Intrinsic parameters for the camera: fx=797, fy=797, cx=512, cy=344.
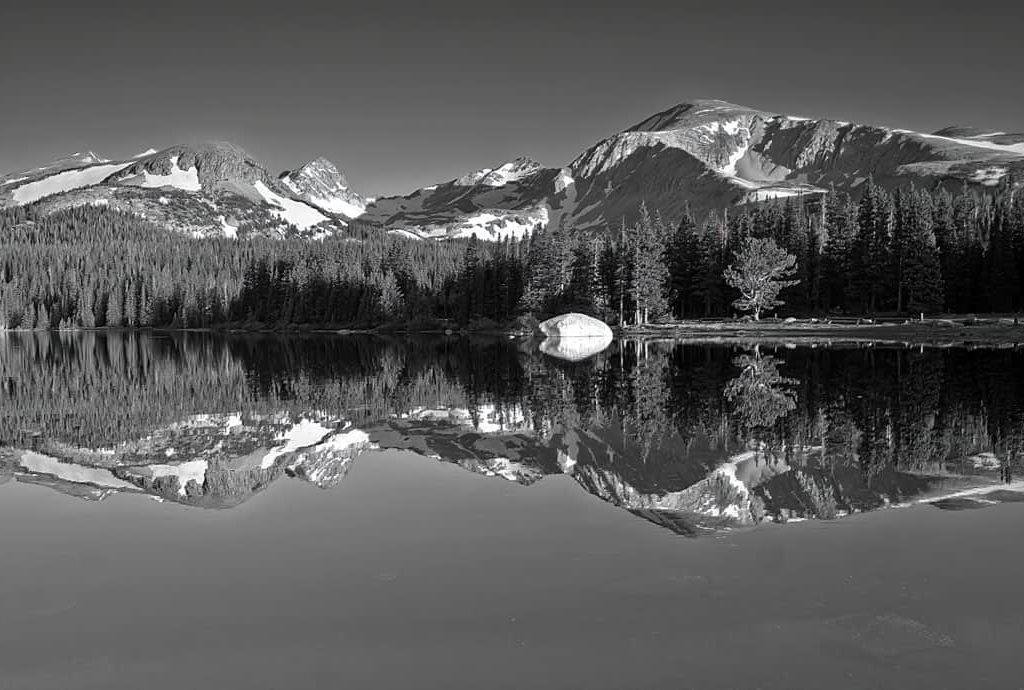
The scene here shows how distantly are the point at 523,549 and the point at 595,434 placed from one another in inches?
380

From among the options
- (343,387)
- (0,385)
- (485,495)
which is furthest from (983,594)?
(0,385)

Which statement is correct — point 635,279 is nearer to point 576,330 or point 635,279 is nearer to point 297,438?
point 576,330

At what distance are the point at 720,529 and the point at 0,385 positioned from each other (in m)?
37.4

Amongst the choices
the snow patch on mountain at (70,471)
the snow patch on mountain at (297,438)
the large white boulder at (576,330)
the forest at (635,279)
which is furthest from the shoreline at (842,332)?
the snow patch on mountain at (70,471)

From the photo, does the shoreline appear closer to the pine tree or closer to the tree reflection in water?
the pine tree

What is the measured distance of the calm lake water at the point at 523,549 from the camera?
714 centimetres

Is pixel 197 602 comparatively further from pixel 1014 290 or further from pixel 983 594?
pixel 1014 290

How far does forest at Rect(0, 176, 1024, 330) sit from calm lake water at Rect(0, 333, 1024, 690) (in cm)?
7770

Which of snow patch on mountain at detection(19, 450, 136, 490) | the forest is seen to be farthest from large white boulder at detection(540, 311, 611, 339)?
snow patch on mountain at detection(19, 450, 136, 490)

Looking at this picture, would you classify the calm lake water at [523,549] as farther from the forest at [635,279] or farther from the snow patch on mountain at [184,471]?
the forest at [635,279]

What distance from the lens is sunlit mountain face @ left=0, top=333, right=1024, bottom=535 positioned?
13.7m

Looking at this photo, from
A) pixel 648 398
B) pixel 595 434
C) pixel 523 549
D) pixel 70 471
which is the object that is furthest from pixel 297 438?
pixel 648 398

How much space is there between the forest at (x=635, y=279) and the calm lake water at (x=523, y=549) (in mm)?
77705

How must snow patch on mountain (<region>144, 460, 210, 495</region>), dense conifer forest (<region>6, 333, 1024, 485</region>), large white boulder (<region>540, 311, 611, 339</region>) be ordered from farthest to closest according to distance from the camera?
large white boulder (<region>540, 311, 611, 339</region>)
dense conifer forest (<region>6, 333, 1024, 485</region>)
snow patch on mountain (<region>144, 460, 210, 495</region>)
